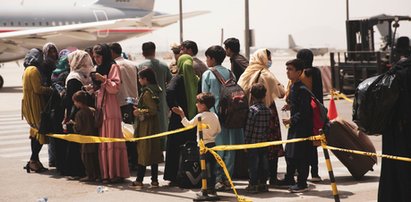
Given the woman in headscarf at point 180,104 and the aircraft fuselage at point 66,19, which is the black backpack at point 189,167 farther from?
the aircraft fuselage at point 66,19

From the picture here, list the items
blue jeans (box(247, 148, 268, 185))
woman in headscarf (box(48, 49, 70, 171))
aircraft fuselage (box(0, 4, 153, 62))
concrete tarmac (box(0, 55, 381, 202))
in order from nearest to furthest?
1. concrete tarmac (box(0, 55, 381, 202))
2. blue jeans (box(247, 148, 268, 185))
3. woman in headscarf (box(48, 49, 70, 171))
4. aircraft fuselage (box(0, 4, 153, 62))

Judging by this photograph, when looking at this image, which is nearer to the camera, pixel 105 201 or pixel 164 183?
pixel 105 201

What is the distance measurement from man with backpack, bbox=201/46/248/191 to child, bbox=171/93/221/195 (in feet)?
0.84

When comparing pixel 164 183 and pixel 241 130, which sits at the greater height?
pixel 241 130

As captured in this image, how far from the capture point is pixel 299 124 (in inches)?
410

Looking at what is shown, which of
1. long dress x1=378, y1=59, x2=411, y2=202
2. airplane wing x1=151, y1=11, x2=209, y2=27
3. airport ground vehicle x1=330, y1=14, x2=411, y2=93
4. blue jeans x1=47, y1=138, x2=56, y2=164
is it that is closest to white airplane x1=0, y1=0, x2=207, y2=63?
airplane wing x1=151, y1=11, x2=209, y2=27

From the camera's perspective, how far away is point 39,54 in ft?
42.8

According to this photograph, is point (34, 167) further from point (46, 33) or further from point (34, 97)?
point (46, 33)

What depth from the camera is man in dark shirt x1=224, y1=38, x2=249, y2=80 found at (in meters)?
11.7

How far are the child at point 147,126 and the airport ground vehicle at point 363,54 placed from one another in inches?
624

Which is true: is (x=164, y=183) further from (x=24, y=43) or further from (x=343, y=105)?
(x=24, y=43)

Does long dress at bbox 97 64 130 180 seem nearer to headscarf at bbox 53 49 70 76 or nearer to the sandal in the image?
headscarf at bbox 53 49 70 76

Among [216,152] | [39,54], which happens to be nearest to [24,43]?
[39,54]

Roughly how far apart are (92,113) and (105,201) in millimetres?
1929
